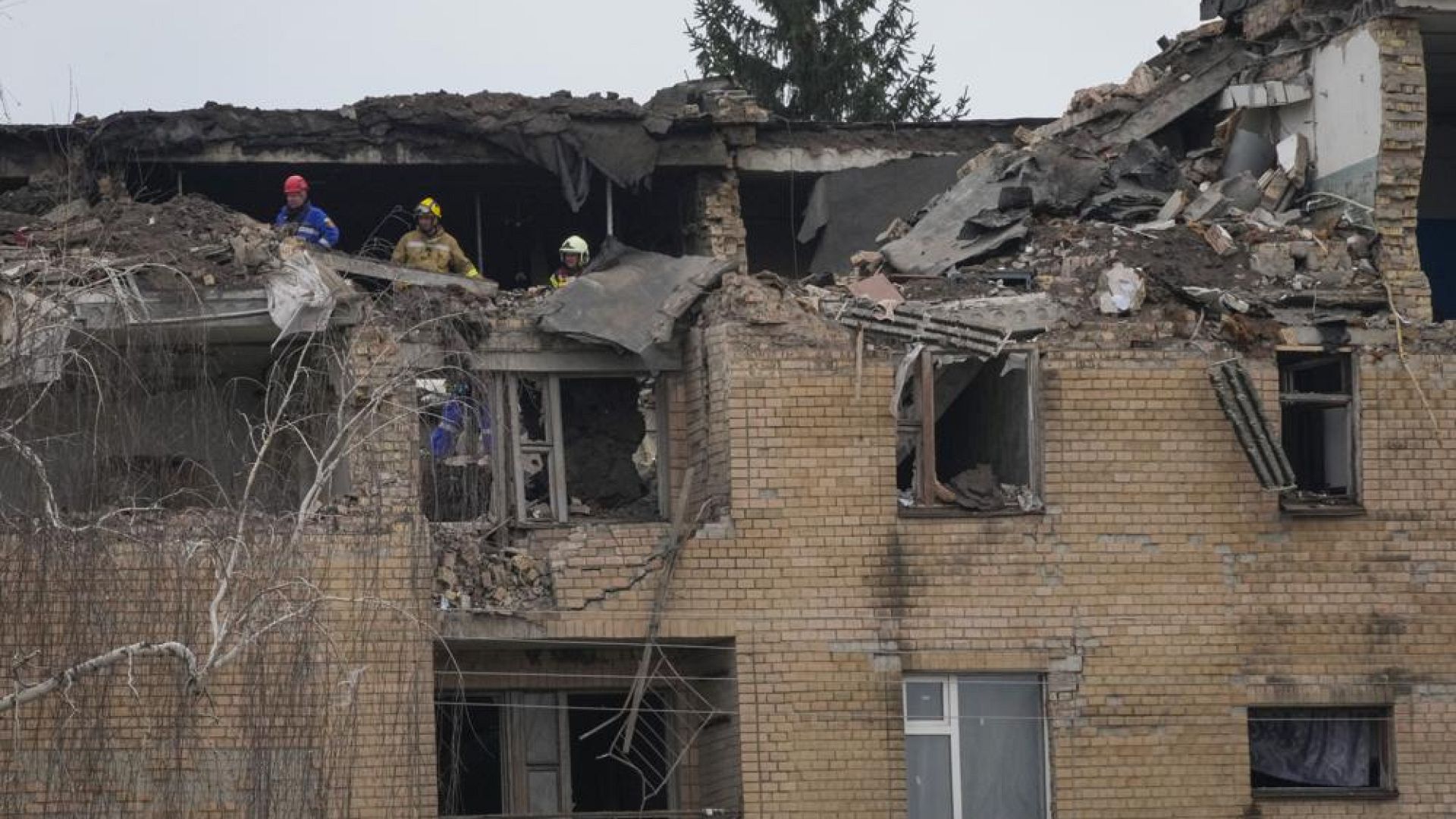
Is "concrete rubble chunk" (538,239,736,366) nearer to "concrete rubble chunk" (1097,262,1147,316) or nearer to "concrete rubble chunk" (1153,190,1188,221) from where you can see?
"concrete rubble chunk" (1097,262,1147,316)

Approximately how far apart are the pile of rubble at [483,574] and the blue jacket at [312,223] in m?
3.06

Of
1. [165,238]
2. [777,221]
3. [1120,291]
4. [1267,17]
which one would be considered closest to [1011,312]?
[1120,291]

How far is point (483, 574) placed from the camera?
26.3 metres

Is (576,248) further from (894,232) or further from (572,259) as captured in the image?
(894,232)

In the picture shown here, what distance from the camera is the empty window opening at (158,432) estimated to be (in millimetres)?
23031

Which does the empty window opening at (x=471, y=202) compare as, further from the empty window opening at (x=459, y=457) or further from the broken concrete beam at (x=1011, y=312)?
the broken concrete beam at (x=1011, y=312)

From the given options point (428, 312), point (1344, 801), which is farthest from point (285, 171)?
point (1344, 801)

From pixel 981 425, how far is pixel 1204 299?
2074 millimetres

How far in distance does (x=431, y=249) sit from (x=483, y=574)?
3527 millimetres

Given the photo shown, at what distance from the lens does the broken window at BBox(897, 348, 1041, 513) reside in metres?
26.7

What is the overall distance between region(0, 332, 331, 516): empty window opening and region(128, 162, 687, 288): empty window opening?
3.84 meters

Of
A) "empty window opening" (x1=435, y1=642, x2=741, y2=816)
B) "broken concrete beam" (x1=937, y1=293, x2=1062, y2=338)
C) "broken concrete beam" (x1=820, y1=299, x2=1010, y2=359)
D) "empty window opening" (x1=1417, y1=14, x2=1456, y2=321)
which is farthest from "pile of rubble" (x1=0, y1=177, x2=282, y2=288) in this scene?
"empty window opening" (x1=1417, y1=14, x2=1456, y2=321)

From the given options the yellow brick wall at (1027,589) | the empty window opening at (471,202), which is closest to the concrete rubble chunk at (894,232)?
the empty window opening at (471,202)

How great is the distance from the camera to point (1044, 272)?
27625mm
